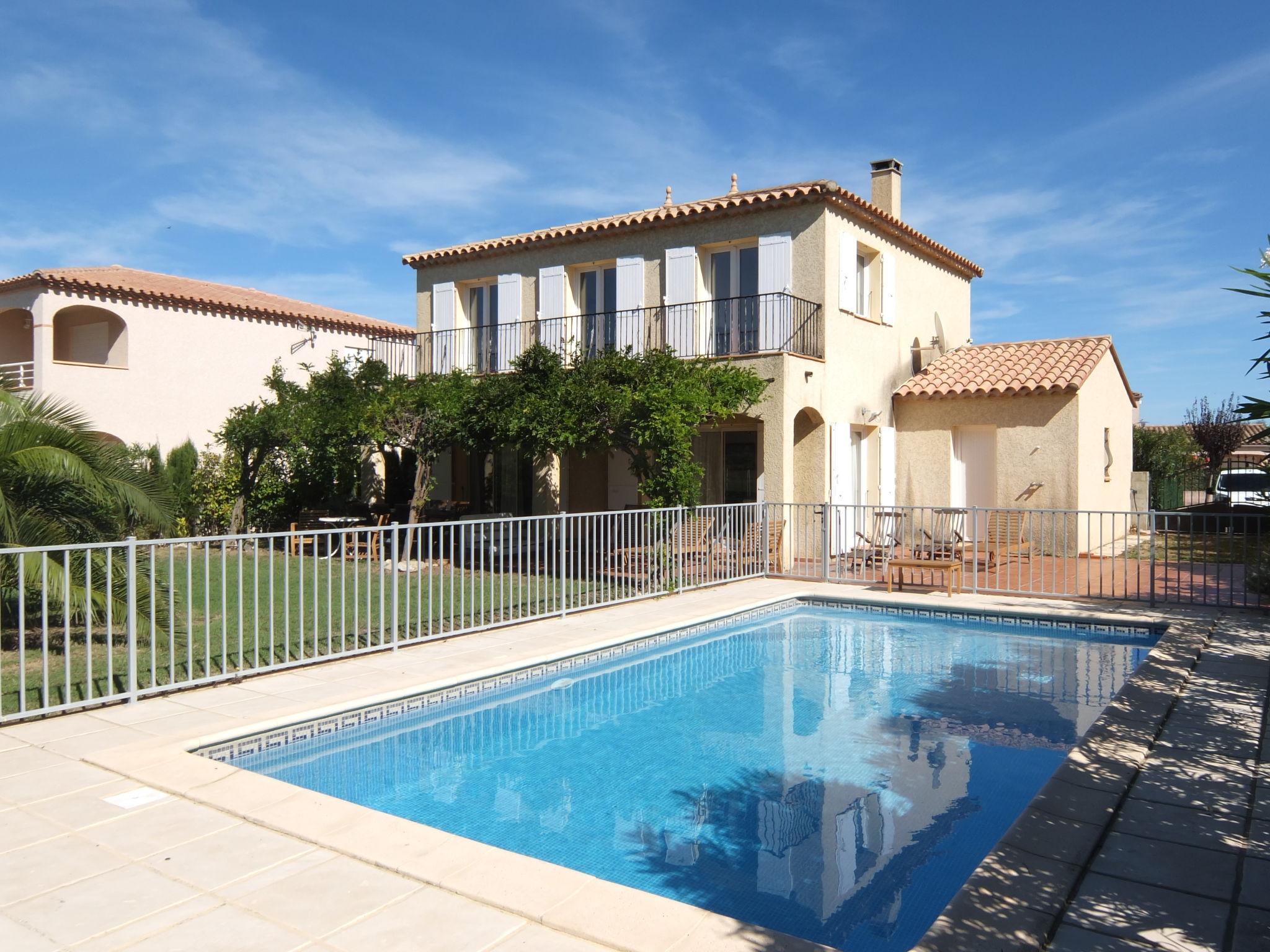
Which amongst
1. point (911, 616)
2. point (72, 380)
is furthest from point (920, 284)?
point (72, 380)

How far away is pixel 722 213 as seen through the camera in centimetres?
1723

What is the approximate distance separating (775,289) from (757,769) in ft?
39.2

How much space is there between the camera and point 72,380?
2205 centimetres

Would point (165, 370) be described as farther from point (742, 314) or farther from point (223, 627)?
point (223, 627)

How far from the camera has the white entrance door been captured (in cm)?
1859

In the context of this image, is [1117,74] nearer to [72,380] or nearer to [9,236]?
[72,380]

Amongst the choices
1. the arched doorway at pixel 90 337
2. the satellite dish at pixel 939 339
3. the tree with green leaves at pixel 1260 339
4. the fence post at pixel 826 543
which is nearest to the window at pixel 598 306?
the fence post at pixel 826 543

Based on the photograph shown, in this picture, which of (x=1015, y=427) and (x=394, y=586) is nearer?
(x=394, y=586)

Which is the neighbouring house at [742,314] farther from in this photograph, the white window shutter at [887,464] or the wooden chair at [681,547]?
the wooden chair at [681,547]

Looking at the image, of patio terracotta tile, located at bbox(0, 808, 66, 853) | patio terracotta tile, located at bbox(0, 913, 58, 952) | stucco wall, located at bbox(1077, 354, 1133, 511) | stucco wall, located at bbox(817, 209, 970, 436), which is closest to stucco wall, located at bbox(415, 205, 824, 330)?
stucco wall, located at bbox(817, 209, 970, 436)

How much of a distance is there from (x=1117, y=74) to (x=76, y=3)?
1827 centimetres

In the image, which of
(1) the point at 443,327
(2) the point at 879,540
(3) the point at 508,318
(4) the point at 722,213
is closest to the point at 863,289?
(4) the point at 722,213

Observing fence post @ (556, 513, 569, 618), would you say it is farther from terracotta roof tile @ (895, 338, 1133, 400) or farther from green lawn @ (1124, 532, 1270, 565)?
terracotta roof tile @ (895, 338, 1133, 400)

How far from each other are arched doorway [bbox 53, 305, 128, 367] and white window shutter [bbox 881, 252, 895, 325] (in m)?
18.9
